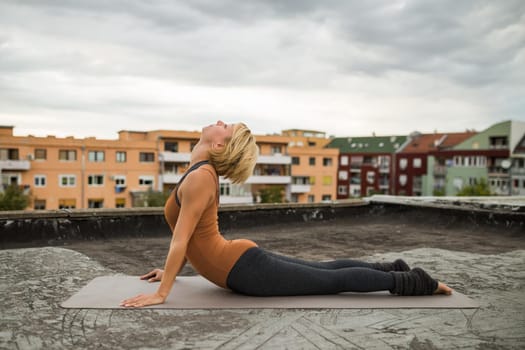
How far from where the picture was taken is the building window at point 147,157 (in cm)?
4744

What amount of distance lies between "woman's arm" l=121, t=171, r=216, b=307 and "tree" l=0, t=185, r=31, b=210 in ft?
127

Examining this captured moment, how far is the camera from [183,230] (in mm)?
3373

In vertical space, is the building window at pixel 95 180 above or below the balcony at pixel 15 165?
below

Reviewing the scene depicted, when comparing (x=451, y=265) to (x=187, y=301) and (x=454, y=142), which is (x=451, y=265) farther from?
(x=454, y=142)

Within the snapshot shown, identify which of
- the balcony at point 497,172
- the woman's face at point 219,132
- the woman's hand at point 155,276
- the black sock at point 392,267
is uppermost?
the balcony at point 497,172

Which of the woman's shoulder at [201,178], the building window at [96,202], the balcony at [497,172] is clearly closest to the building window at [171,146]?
the building window at [96,202]

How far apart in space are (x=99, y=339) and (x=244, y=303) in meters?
1.04

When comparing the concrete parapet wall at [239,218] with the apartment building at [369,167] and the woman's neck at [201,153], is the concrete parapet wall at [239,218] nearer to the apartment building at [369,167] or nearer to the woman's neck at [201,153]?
the woman's neck at [201,153]

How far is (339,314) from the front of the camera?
3.18 meters

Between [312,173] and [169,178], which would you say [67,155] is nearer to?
[169,178]

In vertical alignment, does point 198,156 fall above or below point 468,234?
above

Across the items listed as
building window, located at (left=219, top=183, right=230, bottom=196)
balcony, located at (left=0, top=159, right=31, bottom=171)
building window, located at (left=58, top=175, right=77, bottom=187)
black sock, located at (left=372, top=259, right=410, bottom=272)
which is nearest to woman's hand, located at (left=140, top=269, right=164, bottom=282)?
black sock, located at (left=372, top=259, right=410, bottom=272)

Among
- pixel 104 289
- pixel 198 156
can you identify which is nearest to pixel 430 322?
pixel 198 156

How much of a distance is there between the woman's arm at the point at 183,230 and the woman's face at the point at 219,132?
0.35 metres
